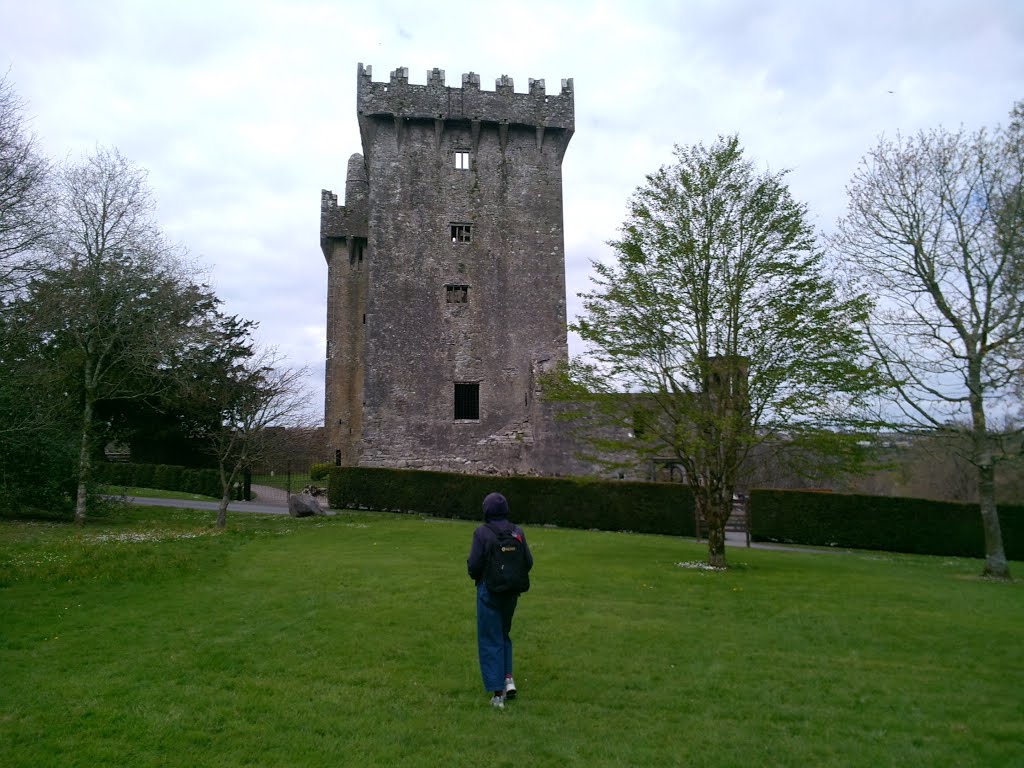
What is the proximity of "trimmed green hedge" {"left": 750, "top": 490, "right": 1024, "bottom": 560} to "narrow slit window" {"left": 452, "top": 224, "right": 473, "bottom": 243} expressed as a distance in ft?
48.0

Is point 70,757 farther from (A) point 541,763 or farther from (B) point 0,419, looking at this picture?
(B) point 0,419

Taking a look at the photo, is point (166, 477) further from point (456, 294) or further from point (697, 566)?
point (697, 566)

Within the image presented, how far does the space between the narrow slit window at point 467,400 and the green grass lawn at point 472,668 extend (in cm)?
1545

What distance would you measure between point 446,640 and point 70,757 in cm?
365

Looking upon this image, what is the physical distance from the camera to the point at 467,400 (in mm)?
28547

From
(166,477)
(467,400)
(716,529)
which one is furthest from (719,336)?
(166,477)

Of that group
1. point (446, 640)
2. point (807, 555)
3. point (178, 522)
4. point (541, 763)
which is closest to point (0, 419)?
point (178, 522)

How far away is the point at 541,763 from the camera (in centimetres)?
479

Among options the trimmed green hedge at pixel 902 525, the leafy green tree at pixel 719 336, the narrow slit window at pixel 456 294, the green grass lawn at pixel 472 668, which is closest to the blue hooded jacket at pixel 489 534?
the green grass lawn at pixel 472 668

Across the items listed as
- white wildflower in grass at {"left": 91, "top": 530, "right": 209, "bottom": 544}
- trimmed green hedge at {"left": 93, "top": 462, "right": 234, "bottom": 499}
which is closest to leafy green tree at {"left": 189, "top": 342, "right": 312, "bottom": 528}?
white wildflower in grass at {"left": 91, "top": 530, "right": 209, "bottom": 544}

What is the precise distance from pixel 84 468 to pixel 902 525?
2252cm

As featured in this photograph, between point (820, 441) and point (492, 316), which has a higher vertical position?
point (492, 316)

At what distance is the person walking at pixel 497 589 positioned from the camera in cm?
591

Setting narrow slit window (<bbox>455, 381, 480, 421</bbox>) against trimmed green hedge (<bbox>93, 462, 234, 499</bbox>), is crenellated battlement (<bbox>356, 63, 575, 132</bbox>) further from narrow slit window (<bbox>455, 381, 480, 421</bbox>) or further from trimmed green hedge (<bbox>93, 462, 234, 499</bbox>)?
trimmed green hedge (<bbox>93, 462, 234, 499</bbox>)
